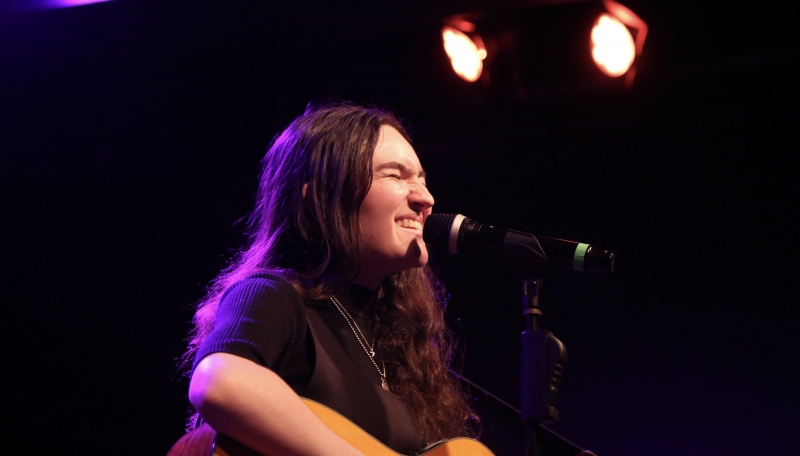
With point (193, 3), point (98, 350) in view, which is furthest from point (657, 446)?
point (193, 3)

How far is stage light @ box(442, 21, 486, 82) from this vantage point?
146 inches

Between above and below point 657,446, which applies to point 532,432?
below

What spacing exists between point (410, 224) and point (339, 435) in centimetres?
73

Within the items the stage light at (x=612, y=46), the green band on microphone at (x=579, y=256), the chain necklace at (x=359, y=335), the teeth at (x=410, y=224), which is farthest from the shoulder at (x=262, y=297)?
the stage light at (x=612, y=46)

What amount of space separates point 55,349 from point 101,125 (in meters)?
1.06

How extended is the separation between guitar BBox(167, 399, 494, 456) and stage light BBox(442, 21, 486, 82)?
8.28 ft

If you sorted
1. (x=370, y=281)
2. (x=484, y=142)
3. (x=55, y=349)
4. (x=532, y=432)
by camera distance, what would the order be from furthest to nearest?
(x=484, y=142) → (x=55, y=349) → (x=370, y=281) → (x=532, y=432)

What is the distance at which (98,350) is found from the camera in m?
2.96

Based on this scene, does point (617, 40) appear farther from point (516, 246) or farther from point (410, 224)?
point (516, 246)

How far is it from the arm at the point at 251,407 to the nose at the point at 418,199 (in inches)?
31.9

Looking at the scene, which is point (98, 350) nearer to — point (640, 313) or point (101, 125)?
point (101, 125)

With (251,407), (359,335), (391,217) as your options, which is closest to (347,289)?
(359,335)

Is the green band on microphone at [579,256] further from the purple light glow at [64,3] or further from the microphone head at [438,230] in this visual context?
the purple light glow at [64,3]

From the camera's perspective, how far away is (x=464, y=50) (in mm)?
3746
